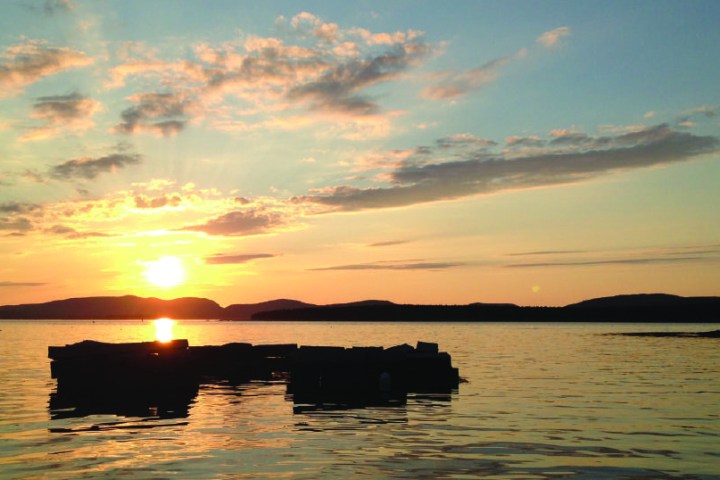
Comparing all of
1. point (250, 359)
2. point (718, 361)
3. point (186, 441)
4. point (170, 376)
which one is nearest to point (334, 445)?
point (186, 441)

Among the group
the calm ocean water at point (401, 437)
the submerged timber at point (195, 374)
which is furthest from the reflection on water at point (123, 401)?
the calm ocean water at point (401, 437)

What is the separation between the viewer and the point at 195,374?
40.0 meters

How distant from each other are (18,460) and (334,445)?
8348mm

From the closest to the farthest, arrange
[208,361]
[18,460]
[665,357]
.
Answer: [18,460] < [208,361] < [665,357]

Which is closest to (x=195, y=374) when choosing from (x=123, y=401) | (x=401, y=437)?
(x=123, y=401)

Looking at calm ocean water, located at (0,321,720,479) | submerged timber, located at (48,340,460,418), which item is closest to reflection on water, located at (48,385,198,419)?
submerged timber, located at (48,340,460,418)

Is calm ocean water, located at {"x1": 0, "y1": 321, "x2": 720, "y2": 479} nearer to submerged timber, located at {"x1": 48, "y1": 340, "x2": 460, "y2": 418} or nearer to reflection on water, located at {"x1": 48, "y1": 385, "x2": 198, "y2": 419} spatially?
reflection on water, located at {"x1": 48, "y1": 385, "x2": 198, "y2": 419}

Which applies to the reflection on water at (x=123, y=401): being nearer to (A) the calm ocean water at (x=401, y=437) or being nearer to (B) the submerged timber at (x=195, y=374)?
(B) the submerged timber at (x=195, y=374)

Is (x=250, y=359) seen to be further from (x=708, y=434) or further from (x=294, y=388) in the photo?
(x=708, y=434)

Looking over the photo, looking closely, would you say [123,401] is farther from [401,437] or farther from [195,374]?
[401,437]

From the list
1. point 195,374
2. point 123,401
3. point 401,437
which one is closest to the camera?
point 401,437

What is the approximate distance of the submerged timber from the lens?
34.6 m

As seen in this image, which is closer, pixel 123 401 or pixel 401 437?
pixel 401 437

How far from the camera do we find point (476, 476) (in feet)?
53.3
